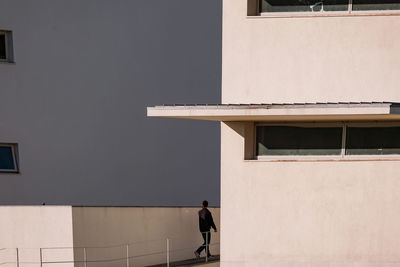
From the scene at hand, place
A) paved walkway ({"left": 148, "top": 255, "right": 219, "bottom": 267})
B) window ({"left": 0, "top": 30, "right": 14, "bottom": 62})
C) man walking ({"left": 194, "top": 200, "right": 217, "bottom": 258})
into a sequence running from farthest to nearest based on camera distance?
window ({"left": 0, "top": 30, "right": 14, "bottom": 62})
man walking ({"left": 194, "top": 200, "right": 217, "bottom": 258})
paved walkway ({"left": 148, "top": 255, "right": 219, "bottom": 267})

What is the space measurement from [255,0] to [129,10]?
20.5 feet

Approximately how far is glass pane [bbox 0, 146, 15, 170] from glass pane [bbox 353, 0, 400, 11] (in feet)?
31.3

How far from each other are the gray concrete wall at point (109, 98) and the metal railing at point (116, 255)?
3516mm

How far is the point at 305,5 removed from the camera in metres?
10.6

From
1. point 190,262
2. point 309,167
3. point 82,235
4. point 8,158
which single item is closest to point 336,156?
point 309,167

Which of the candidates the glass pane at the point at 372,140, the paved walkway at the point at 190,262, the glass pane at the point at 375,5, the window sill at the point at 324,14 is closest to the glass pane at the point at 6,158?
the paved walkway at the point at 190,262

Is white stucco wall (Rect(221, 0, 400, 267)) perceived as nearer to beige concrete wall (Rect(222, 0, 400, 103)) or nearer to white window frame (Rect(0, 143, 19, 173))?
beige concrete wall (Rect(222, 0, 400, 103))

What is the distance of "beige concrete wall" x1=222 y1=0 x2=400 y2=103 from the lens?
10.3 meters

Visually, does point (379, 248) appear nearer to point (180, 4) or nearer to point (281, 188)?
point (281, 188)

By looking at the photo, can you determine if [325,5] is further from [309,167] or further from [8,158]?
[8,158]

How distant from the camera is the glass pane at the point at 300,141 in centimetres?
1082

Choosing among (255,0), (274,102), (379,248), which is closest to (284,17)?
(255,0)

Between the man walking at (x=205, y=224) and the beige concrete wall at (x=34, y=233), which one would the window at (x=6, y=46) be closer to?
the beige concrete wall at (x=34, y=233)

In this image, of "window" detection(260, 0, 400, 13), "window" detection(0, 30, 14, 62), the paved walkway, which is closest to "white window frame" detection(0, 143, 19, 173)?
"window" detection(0, 30, 14, 62)
